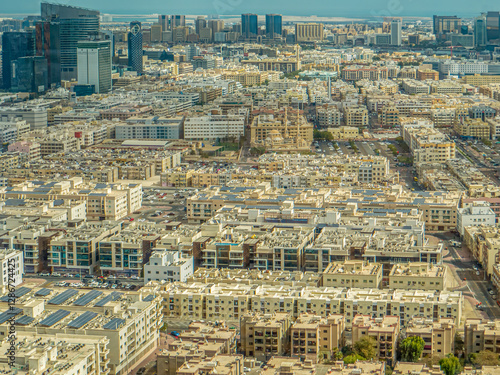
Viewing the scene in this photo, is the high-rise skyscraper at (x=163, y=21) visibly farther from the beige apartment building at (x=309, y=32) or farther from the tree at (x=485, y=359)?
the tree at (x=485, y=359)

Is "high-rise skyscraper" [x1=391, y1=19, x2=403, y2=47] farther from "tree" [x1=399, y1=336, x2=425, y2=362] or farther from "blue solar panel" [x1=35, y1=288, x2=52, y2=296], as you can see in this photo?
"tree" [x1=399, y1=336, x2=425, y2=362]

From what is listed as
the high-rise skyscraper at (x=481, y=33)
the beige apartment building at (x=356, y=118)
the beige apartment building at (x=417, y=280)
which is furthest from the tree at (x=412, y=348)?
the high-rise skyscraper at (x=481, y=33)

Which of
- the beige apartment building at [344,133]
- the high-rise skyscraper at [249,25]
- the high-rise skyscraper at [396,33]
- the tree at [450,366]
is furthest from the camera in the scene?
the high-rise skyscraper at [249,25]

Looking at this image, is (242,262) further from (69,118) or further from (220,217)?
(69,118)

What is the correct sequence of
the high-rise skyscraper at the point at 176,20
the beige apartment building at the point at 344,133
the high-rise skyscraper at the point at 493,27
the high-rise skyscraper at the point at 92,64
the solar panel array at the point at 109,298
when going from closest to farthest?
1. the solar panel array at the point at 109,298
2. the beige apartment building at the point at 344,133
3. the high-rise skyscraper at the point at 92,64
4. the high-rise skyscraper at the point at 493,27
5. the high-rise skyscraper at the point at 176,20

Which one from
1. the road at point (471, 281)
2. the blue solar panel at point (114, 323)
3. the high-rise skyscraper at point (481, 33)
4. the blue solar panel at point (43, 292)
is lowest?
the road at point (471, 281)

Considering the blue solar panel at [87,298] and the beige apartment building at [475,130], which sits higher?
the beige apartment building at [475,130]

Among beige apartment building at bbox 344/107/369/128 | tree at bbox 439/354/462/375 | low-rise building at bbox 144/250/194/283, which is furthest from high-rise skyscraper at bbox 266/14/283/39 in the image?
tree at bbox 439/354/462/375
